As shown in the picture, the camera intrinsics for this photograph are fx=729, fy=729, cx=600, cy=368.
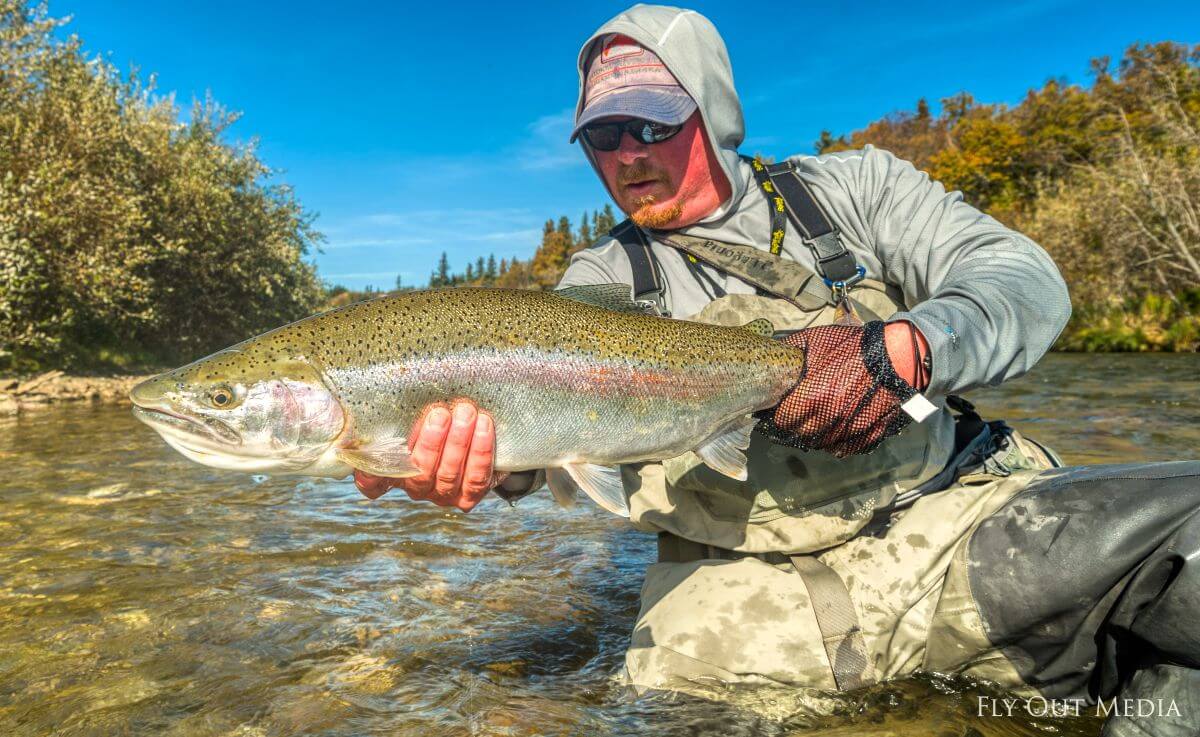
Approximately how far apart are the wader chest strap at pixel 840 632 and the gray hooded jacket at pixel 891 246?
36.5 inches

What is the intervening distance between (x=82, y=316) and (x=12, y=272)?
6.52 metres

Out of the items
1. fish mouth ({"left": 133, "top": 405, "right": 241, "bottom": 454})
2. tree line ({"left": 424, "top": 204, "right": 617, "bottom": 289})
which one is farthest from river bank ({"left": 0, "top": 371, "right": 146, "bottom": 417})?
tree line ({"left": 424, "top": 204, "right": 617, "bottom": 289})

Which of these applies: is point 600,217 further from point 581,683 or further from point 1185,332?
point 581,683

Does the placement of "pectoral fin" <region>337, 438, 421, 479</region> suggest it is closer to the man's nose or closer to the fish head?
the fish head

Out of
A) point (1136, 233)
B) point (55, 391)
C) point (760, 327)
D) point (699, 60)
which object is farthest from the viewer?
point (1136, 233)

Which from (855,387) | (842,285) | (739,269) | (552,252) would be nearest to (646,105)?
(739,269)

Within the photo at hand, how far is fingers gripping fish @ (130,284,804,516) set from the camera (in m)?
2.78

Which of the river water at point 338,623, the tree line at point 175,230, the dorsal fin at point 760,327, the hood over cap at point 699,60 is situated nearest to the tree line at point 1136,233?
the tree line at point 175,230

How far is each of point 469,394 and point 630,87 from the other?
2.07 m

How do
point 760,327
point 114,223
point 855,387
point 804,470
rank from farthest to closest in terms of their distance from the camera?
point 114,223 < point 804,470 < point 760,327 < point 855,387

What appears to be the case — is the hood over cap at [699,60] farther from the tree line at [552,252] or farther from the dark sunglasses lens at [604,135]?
the tree line at [552,252]

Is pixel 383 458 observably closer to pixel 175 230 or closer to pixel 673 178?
pixel 673 178

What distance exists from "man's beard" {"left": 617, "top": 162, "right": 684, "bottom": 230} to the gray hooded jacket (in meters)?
0.13

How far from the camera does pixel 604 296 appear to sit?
10.2 feet
